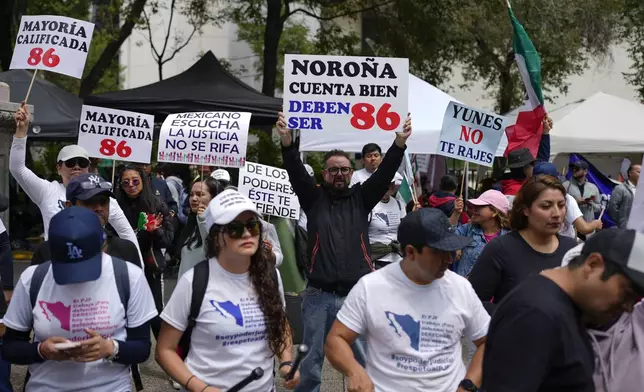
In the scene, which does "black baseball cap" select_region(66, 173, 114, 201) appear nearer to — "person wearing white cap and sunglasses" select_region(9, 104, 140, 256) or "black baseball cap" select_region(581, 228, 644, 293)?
"person wearing white cap and sunglasses" select_region(9, 104, 140, 256)

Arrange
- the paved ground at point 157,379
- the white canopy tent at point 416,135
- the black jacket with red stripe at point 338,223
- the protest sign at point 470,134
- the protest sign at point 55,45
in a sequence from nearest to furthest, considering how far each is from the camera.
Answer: the black jacket with red stripe at point 338,223 < the paved ground at point 157,379 < the protest sign at point 55,45 < the protest sign at point 470,134 < the white canopy tent at point 416,135

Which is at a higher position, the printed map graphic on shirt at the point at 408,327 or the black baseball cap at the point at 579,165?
the black baseball cap at the point at 579,165

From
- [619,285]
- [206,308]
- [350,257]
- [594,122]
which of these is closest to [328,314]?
[350,257]

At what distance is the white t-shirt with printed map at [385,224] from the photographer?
8406 millimetres

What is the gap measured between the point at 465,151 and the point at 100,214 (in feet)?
17.6

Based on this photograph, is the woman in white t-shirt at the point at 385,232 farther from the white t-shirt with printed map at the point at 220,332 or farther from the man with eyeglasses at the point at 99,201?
the white t-shirt with printed map at the point at 220,332

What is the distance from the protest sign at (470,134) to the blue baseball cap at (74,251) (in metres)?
6.18

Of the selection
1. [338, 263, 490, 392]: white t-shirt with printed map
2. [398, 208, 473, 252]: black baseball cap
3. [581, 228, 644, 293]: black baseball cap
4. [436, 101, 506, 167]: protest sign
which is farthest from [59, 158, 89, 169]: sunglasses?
[581, 228, 644, 293]: black baseball cap

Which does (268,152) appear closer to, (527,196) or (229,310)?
(527,196)

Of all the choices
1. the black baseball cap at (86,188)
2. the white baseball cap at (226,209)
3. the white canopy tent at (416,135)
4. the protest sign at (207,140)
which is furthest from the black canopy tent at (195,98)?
the white baseball cap at (226,209)

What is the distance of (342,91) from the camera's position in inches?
330

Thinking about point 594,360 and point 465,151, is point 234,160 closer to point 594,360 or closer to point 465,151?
point 465,151

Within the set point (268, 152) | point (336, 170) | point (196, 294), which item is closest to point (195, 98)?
point (268, 152)

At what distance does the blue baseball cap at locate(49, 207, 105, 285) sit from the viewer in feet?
12.1
